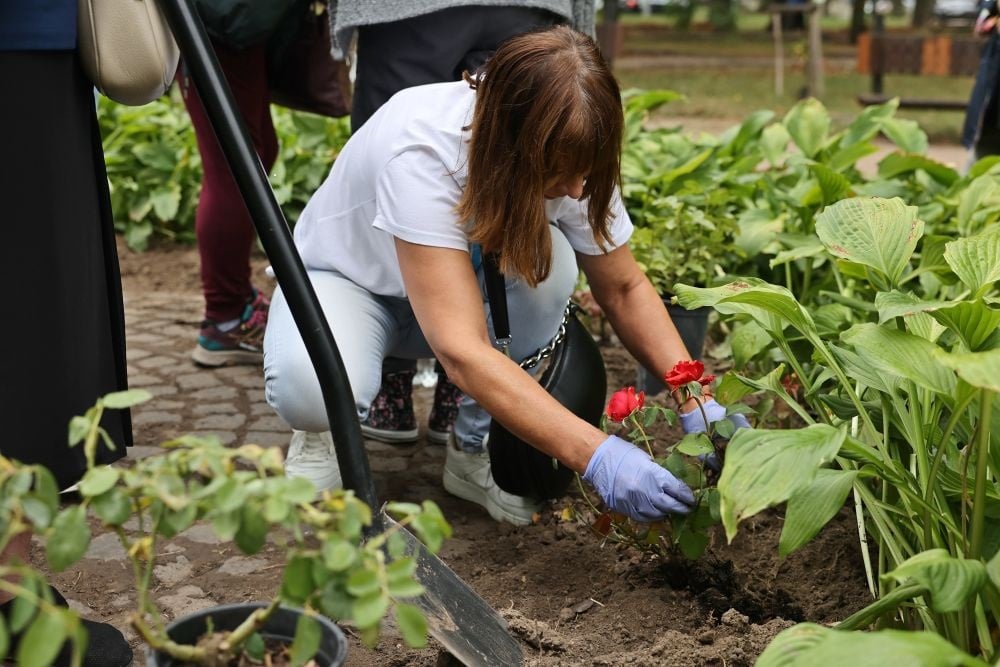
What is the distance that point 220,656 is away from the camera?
1.36m

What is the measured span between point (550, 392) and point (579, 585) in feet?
1.35

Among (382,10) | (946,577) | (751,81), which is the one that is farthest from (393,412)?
(751,81)

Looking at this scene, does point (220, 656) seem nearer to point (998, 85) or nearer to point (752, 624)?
point (752, 624)

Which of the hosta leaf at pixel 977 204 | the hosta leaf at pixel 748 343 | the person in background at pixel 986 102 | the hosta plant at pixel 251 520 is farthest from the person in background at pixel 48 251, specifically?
the person in background at pixel 986 102

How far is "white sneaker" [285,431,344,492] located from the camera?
2.82 meters

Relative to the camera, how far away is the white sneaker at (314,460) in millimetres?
2816

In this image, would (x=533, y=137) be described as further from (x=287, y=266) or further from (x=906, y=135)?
(x=906, y=135)

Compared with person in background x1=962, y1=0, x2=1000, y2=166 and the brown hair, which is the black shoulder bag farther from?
person in background x1=962, y1=0, x2=1000, y2=166

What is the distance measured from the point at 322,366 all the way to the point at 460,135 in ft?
2.63

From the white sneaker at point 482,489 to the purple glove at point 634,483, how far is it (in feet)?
2.12

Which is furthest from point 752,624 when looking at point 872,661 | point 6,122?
point 6,122

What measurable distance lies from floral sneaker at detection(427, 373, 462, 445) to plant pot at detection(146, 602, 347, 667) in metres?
1.84

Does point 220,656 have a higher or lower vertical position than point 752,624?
higher

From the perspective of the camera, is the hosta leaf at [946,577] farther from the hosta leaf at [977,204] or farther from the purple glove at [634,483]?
the hosta leaf at [977,204]
